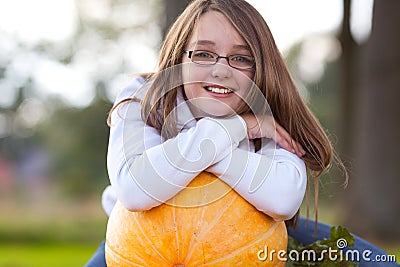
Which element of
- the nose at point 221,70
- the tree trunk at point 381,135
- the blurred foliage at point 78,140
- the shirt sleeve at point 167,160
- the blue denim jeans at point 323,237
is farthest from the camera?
the blurred foliage at point 78,140

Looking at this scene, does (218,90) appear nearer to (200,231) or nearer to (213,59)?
(213,59)

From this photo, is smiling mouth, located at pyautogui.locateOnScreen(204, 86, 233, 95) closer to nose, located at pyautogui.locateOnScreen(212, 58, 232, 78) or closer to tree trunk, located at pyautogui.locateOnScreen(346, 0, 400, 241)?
nose, located at pyautogui.locateOnScreen(212, 58, 232, 78)

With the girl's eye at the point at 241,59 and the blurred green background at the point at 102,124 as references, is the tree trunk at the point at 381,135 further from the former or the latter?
the girl's eye at the point at 241,59

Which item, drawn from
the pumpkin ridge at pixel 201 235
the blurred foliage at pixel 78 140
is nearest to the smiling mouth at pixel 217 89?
the pumpkin ridge at pixel 201 235

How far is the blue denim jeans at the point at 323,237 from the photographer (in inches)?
114

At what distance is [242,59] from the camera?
8.59 feet

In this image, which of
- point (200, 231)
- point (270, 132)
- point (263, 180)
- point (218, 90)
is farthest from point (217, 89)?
point (200, 231)

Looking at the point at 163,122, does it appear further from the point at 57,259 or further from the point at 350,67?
the point at 350,67

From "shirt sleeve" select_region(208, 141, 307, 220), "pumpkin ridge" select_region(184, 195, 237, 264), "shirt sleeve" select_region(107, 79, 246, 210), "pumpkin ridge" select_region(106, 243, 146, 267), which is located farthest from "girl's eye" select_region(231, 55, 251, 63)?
"pumpkin ridge" select_region(106, 243, 146, 267)

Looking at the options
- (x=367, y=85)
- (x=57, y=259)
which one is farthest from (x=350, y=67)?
(x=57, y=259)

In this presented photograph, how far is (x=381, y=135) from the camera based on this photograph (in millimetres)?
8844

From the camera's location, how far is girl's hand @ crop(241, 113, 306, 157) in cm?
263

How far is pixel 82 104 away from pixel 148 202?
14318mm

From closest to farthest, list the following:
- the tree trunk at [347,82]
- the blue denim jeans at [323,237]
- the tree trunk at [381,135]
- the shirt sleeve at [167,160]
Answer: the shirt sleeve at [167,160]
the blue denim jeans at [323,237]
the tree trunk at [381,135]
the tree trunk at [347,82]
